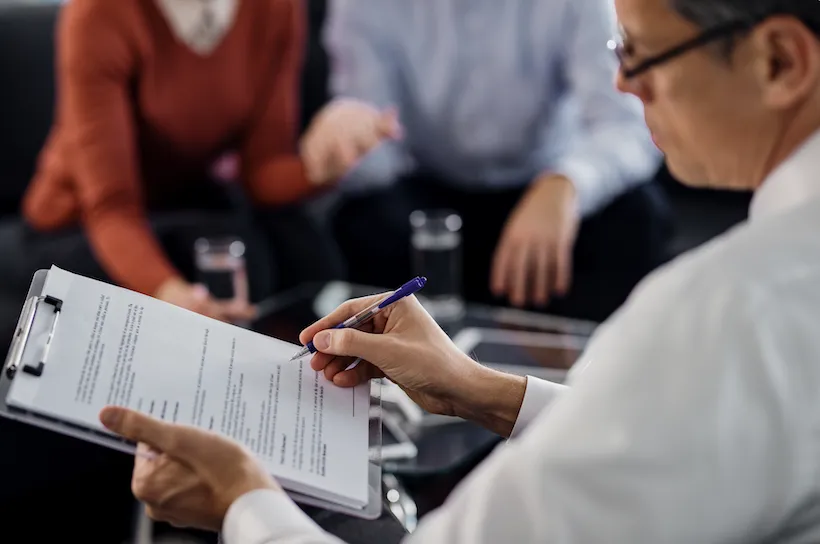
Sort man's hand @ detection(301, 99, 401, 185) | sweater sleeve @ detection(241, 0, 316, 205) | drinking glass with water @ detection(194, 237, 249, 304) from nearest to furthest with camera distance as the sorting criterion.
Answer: drinking glass with water @ detection(194, 237, 249, 304) → man's hand @ detection(301, 99, 401, 185) → sweater sleeve @ detection(241, 0, 316, 205)

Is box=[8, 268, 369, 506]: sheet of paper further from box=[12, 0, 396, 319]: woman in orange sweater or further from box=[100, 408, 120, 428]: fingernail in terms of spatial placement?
box=[12, 0, 396, 319]: woman in orange sweater

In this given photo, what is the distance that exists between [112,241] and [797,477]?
128 centimetres

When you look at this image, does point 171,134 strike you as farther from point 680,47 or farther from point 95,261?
point 680,47

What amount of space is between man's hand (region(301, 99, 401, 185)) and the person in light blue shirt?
1.02 ft

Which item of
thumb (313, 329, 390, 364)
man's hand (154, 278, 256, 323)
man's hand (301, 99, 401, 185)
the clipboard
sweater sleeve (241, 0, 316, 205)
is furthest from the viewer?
sweater sleeve (241, 0, 316, 205)

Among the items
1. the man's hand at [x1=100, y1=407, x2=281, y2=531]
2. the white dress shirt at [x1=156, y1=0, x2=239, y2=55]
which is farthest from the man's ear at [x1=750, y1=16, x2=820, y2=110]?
the white dress shirt at [x1=156, y1=0, x2=239, y2=55]

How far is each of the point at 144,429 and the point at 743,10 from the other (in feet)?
1.53

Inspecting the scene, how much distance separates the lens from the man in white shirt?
456mm

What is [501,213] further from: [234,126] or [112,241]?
[112,241]

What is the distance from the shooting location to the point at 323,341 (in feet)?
2.37

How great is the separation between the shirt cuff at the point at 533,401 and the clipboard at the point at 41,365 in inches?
6.5

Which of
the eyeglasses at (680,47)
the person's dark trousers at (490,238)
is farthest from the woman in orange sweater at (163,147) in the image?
the eyeglasses at (680,47)

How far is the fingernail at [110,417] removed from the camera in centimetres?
59

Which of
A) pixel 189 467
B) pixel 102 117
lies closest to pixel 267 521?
pixel 189 467
